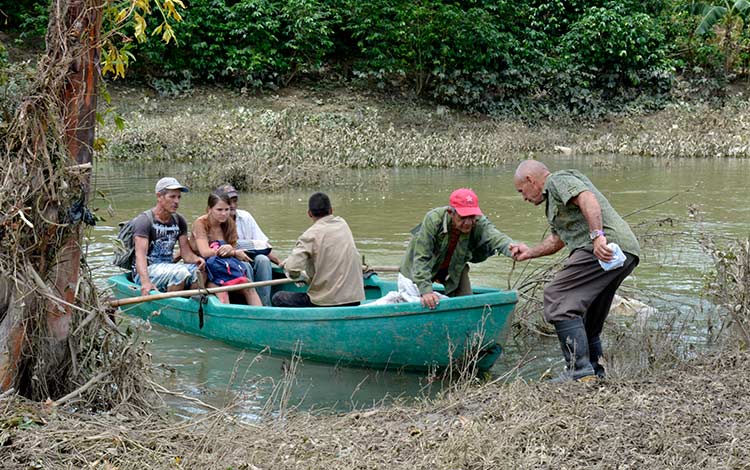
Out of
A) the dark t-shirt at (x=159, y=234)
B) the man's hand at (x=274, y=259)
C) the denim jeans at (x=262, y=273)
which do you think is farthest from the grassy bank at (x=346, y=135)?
the dark t-shirt at (x=159, y=234)

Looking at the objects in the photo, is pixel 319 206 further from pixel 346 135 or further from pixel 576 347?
pixel 346 135

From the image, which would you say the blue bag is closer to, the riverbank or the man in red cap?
the man in red cap

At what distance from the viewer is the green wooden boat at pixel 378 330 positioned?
6.80 m

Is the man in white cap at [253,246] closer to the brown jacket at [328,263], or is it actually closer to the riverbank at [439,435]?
the brown jacket at [328,263]

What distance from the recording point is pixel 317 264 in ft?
25.0

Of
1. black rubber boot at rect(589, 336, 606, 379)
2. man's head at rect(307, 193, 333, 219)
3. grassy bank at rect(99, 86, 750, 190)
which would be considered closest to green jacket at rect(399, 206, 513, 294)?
man's head at rect(307, 193, 333, 219)

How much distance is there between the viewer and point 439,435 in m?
5.02

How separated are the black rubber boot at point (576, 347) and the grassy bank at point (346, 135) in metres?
11.5

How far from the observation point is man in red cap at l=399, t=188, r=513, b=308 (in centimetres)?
686

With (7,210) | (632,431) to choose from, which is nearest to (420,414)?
(632,431)

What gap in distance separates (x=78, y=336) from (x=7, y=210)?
35.6 inches

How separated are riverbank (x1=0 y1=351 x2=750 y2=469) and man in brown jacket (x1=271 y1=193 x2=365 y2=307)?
2.08 meters

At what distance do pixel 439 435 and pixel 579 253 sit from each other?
1945mm

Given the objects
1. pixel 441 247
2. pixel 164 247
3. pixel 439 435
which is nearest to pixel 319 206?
pixel 441 247
